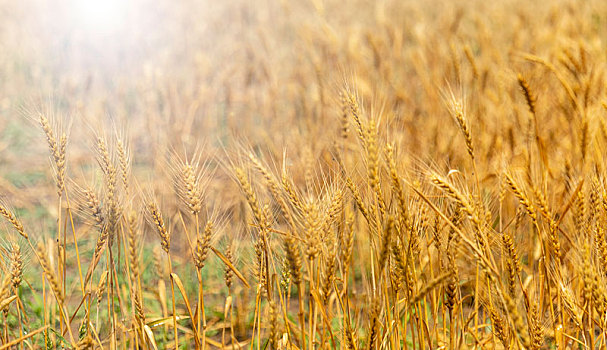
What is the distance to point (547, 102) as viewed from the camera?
342cm

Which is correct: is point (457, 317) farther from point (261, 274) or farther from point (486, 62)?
point (486, 62)

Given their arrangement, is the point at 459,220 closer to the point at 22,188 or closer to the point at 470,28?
the point at 22,188

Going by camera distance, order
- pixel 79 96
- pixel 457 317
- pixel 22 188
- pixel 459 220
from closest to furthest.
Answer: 1. pixel 459 220
2. pixel 457 317
3. pixel 22 188
4. pixel 79 96

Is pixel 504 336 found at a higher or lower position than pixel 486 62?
lower

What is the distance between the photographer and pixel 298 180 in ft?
10.4

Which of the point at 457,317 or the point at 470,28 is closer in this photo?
the point at 457,317

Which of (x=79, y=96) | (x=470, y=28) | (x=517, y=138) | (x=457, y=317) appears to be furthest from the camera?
(x=470, y=28)

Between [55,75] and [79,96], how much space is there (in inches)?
24.5

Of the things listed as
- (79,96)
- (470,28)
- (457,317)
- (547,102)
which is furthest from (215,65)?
(457,317)

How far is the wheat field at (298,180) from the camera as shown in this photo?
1336mm

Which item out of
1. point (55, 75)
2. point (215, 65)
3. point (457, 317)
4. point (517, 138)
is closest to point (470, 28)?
point (215, 65)

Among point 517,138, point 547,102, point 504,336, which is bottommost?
point 504,336

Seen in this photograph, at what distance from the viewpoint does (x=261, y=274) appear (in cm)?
137

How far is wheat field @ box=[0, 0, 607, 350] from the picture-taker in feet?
4.38
